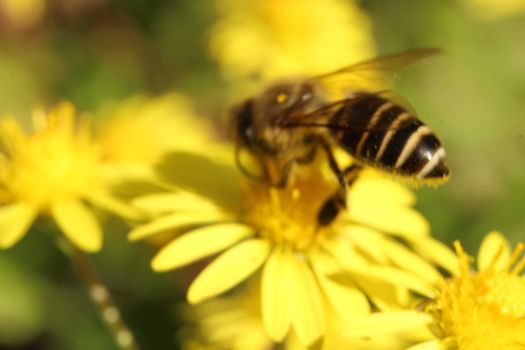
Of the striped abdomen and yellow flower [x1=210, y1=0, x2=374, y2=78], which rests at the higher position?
the striped abdomen

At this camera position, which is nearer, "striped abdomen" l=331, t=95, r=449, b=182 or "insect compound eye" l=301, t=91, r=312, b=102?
"striped abdomen" l=331, t=95, r=449, b=182

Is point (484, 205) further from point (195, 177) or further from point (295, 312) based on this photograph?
point (295, 312)

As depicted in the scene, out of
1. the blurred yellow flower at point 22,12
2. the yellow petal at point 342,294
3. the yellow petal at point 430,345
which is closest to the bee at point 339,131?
the yellow petal at point 342,294

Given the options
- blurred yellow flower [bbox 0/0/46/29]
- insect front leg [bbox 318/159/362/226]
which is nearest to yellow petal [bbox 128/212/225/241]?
insect front leg [bbox 318/159/362/226]

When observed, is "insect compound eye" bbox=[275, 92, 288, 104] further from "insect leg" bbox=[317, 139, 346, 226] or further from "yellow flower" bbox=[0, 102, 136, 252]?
"yellow flower" bbox=[0, 102, 136, 252]

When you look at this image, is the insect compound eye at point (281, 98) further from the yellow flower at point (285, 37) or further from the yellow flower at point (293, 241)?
the yellow flower at point (285, 37)

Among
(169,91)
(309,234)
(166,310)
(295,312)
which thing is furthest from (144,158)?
(295,312)
